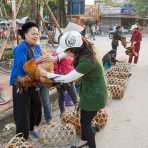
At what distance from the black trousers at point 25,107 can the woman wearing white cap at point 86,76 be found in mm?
571

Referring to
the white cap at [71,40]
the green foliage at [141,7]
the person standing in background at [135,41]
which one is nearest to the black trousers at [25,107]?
the white cap at [71,40]

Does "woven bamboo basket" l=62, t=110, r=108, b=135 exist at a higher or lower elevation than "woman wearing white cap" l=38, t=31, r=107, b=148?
lower

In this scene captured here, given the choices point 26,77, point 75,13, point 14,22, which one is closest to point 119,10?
point 75,13

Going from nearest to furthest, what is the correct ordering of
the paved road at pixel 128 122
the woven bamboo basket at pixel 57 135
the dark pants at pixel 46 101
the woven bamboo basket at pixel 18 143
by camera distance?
the woven bamboo basket at pixel 18 143 < the woven bamboo basket at pixel 57 135 < the paved road at pixel 128 122 < the dark pants at pixel 46 101

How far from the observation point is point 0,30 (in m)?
17.1

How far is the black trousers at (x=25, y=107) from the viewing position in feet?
18.1

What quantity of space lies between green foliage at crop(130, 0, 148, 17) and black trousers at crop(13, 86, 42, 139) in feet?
179

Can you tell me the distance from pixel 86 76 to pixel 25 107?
111cm

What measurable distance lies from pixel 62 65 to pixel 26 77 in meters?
1.29

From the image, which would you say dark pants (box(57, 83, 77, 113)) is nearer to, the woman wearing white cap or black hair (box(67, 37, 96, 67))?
the woman wearing white cap

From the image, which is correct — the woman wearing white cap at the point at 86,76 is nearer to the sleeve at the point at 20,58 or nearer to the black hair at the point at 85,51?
the black hair at the point at 85,51

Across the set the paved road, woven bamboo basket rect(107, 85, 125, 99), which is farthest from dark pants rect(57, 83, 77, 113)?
woven bamboo basket rect(107, 85, 125, 99)

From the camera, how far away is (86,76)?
A: 16.3 ft

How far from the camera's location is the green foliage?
5856 centimetres
